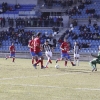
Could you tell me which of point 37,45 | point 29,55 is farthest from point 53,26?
point 37,45

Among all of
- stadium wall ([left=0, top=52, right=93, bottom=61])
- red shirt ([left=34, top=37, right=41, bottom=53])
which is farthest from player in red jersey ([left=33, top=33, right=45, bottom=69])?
stadium wall ([left=0, top=52, right=93, bottom=61])

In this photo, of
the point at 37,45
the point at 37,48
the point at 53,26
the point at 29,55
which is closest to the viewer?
the point at 37,45

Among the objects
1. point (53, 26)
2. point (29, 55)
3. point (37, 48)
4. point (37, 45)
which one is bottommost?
point (29, 55)

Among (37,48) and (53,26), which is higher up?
(53,26)

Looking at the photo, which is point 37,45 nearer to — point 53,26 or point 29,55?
point 29,55

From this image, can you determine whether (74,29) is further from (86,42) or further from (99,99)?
(99,99)

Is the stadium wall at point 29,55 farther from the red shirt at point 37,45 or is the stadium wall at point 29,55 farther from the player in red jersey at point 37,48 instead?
the red shirt at point 37,45

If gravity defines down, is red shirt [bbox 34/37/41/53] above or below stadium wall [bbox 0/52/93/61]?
above

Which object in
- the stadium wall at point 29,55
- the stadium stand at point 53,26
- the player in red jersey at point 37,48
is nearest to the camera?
the player in red jersey at point 37,48

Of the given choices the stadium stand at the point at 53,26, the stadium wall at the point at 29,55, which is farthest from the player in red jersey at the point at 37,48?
the stadium stand at the point at 53,26

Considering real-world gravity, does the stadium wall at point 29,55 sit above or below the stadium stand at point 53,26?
below

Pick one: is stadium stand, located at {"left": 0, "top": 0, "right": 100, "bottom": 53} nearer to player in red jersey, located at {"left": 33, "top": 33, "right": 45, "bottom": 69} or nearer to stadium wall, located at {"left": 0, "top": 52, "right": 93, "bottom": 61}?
stadium wall, located at {"left": 0, "top": 52, "right": 93, "bottom": 61}

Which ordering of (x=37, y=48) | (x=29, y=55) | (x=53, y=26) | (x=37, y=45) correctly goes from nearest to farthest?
(x=37, y=45) → (x=37, y=48) → (x=29, y=55) → (x=53, y=26)

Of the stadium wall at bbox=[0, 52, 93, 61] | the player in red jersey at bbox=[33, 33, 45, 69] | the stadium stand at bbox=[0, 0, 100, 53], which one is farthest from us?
the stadium stand at bbox=[0, 0, 100, 53]
